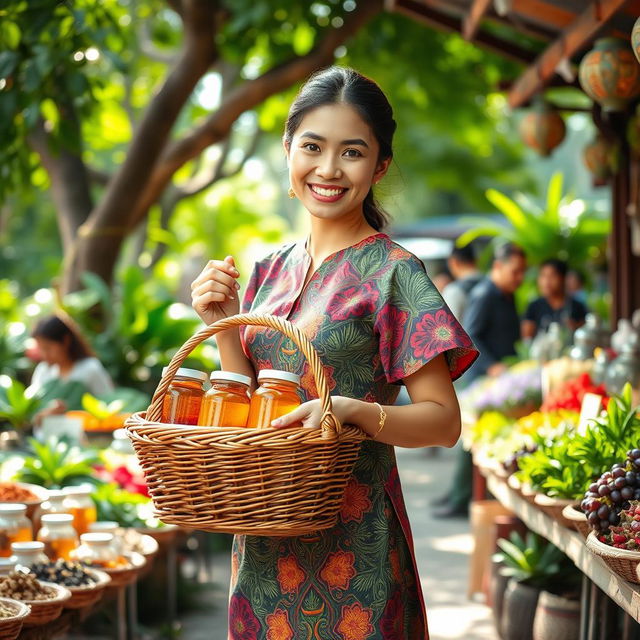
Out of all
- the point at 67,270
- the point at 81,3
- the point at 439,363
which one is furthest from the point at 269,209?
the point at 439,363

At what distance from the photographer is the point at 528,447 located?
14.8 ft

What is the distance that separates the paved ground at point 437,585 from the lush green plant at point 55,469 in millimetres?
1040

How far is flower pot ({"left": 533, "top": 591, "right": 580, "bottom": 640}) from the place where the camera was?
436 cm

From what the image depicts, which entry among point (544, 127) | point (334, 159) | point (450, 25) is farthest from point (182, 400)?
point (450, 25)

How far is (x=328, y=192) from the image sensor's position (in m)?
2.19

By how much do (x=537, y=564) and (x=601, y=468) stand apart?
141cm

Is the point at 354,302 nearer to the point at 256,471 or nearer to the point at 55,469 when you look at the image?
the point at 256,471

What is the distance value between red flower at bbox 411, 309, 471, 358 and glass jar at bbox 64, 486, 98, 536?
99.3 inches

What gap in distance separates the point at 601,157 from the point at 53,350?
→ 356 centimetres

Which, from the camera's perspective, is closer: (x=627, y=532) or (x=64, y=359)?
(x=627, y=532)

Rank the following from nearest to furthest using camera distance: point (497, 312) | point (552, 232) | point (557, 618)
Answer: point (557, 618) < point (497, 312) < point (552, 232)

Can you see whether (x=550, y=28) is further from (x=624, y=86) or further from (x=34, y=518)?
(x=34, y=518)

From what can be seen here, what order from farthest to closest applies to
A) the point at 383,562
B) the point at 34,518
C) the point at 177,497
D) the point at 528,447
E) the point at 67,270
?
the point at 67,270
the point at 528,447
the point at 34,518
the point at 383,562
the point at 177,497

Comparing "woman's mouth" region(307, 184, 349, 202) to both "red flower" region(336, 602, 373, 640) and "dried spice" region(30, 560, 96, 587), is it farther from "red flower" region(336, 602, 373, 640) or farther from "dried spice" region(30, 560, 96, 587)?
"dried spice" region(30, 560, 96, 587)
